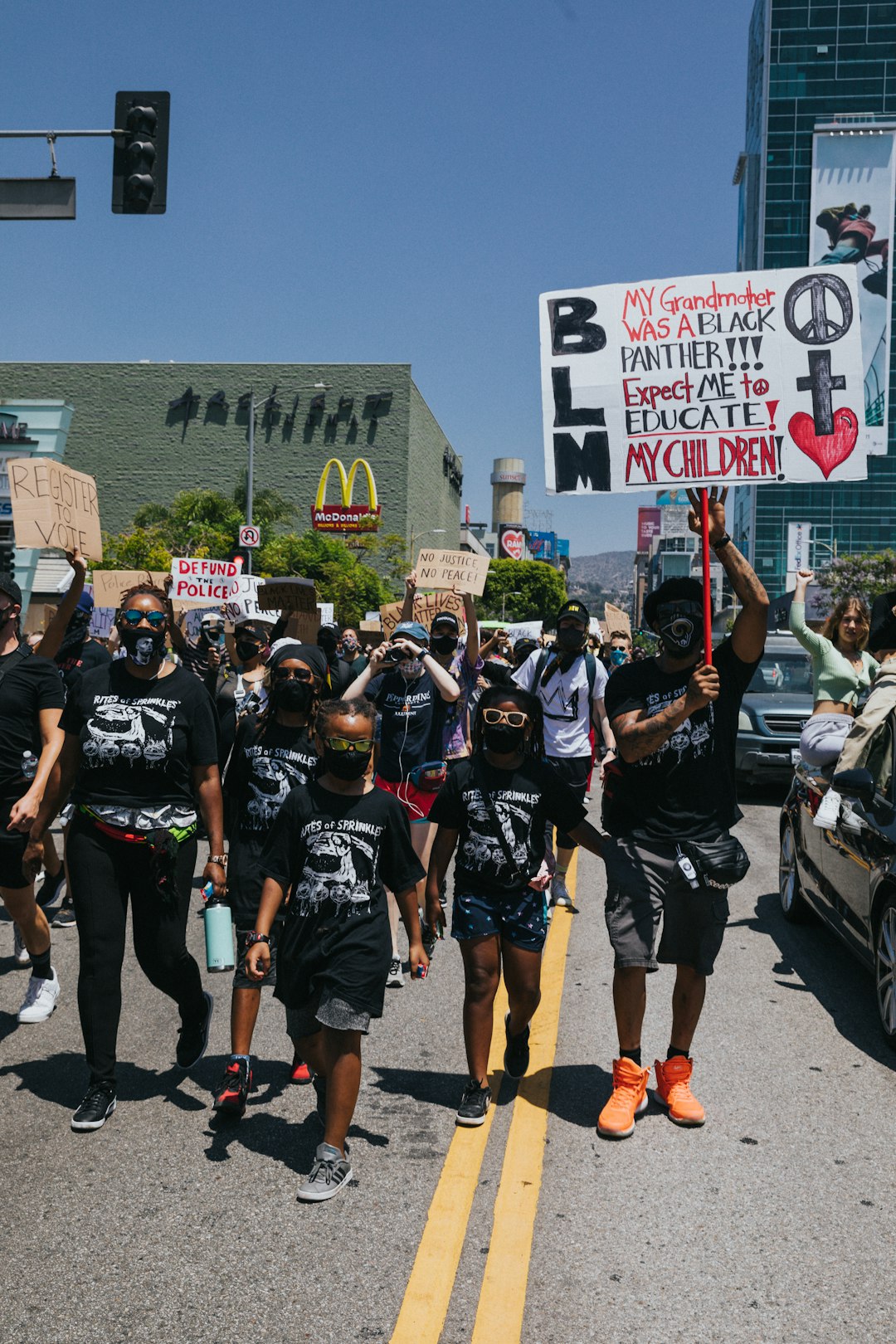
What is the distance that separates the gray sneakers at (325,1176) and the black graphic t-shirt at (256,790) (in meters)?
1.24

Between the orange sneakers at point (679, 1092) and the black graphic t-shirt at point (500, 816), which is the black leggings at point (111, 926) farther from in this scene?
the orange sneakers at point (679, 1092)

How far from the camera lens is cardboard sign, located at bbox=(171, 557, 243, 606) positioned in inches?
563

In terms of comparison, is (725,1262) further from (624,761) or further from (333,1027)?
(624,761)

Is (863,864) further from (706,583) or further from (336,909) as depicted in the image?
(336,909)

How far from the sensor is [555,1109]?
490 centimetres

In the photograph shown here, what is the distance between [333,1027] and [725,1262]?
1386 millimetres

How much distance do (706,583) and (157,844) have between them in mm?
2330

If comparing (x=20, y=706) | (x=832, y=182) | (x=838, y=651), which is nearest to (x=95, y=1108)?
(x=20, y=706)

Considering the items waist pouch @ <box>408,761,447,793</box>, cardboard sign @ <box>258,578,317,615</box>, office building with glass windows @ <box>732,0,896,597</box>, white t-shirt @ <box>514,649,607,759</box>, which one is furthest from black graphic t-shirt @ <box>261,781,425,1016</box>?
office building with glass windows @ <box>732,0,896,597</box>

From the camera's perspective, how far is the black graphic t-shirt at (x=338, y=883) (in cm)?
426

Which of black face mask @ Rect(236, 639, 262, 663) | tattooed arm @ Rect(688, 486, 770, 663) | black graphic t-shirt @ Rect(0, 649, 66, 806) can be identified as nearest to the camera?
tattooed arm @ Rect(688, 486, 770, 663)

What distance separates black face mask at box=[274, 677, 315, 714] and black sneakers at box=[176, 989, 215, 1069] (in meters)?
1.24

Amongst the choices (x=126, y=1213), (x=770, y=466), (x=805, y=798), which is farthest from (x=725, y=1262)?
(x=805, y=798)

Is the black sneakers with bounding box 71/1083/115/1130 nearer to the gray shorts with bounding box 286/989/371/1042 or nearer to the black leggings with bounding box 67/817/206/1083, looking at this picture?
the black leggings with bounding box 67/817/206/1083
